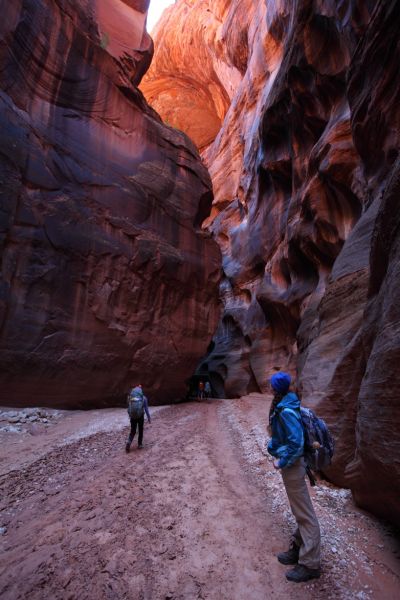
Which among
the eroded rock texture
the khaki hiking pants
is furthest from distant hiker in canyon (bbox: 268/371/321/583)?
the eroded rock texture

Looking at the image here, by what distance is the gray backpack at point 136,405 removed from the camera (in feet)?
25.4

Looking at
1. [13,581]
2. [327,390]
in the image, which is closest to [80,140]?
[327,390]

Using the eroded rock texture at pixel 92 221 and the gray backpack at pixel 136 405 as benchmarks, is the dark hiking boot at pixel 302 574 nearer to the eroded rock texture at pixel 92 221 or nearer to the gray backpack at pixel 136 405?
the gray backpack at pixel 136 405

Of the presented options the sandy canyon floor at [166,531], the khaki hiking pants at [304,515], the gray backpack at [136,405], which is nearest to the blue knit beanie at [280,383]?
the khaki hiking pants at [304,515]

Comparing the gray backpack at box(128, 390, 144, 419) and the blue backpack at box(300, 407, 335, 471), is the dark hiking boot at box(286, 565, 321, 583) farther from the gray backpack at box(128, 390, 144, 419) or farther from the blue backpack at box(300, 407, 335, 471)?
the gray backpack at box(128, 390, 144, 419)

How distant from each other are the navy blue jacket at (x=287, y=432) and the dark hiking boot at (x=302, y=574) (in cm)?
98

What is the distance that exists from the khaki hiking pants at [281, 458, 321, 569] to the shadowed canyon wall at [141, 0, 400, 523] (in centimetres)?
97

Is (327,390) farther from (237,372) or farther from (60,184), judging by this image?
(237,372)

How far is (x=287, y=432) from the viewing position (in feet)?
10.8

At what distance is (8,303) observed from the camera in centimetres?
1040

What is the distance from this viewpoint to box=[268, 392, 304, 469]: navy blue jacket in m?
3.16

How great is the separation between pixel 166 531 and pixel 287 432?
7.13ft

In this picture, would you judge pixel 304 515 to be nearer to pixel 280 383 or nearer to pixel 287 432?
pixel 287 432

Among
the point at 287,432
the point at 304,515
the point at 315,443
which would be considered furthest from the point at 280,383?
the point at 304,515
